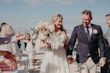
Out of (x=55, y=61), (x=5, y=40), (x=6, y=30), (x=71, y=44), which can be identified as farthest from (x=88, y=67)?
(x=6, y=30)

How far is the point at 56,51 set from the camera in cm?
888

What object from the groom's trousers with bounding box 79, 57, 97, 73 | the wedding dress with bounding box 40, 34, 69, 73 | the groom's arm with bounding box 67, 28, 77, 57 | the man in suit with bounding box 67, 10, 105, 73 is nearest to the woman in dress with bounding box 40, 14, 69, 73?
the wedding dress with bounding box 40, 34, 69, 73

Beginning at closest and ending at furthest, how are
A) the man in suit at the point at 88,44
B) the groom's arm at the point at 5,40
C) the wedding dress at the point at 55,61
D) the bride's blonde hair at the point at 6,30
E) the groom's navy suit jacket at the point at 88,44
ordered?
the groom's arm at the point at 5,40
the man in suit at the point at 88,44
the groom's navy suit jacket at the point at 88,44
the bride's blonde hair at the point at 6,30
the wedding dress at the point at 55,61

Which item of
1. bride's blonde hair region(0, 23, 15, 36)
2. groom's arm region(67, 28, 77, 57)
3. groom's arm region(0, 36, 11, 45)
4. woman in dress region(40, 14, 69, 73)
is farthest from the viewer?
bride's blonde hair region(0, 23, 15, 36)

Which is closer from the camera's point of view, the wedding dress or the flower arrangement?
the flower arrangement

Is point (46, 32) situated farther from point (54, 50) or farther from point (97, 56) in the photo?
point (97, 56)

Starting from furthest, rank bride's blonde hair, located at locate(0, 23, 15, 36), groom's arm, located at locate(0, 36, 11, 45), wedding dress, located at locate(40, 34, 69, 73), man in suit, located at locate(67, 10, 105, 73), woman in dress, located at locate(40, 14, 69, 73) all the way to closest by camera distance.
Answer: wedding dress, located at locate(40, 34, 69, 73)
bride's blonde hair, located at locate(0, 23, 15, 36)
woman in dress, located at locate(40, 14, 69, 73)
man in suit, located at locate(67, 10, 105, 73)
groom's arm, located at locate(0, 36, 11, 45)

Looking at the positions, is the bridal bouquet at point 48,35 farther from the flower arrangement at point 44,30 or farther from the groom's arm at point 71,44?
the groom's arm at point 71,44

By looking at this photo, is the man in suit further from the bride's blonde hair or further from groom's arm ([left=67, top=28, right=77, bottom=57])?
the bride's blonde hair

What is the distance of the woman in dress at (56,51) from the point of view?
847 cm

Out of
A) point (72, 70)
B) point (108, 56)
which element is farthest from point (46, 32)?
point (72, 70)

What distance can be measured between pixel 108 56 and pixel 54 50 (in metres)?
1.24

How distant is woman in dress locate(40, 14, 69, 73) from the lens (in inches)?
333

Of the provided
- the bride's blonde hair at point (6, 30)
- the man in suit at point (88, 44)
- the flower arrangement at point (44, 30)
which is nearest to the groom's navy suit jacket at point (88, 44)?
the man in suit at point (88, 44)
